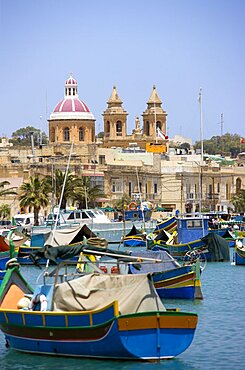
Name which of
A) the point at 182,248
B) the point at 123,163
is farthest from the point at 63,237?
the point at 123,163

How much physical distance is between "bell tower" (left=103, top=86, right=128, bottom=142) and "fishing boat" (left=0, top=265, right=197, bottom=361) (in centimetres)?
11281

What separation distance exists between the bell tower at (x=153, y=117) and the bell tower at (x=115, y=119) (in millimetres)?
3399

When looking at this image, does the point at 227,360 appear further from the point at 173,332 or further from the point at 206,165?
the point at 206,165

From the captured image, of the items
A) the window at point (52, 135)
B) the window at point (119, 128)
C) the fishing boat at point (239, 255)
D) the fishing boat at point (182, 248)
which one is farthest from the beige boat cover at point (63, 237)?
the window at point (119, 128)

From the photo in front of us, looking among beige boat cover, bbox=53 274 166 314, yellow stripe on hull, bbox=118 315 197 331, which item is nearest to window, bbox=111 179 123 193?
beige boat cover, bbox=53 274 166 314

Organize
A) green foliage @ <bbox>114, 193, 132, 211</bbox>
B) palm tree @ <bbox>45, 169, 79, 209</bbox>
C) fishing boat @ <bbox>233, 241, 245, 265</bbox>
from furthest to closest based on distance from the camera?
green foliage @ <bbox>114, 193, 132, 211</bbox>
palm tree @ <bbox>45, 169, 79, 209</bbox>
fishing boat @ <bbox>233, 241, 245, 265</bbox>

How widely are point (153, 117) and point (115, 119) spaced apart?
523 centimetres

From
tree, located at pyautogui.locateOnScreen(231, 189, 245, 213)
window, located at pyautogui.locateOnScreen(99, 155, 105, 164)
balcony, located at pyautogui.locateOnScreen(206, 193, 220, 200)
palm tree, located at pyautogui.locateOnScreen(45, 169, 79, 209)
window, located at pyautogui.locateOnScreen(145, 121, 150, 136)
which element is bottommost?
tree, located at pyautogui.locateOnScreen(231, 189, 245, 213)

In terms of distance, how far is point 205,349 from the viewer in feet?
88.7

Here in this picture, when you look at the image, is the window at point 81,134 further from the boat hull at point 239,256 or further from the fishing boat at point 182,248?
the boat hull at point 239,256

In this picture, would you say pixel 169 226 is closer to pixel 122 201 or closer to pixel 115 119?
pixel 122 201

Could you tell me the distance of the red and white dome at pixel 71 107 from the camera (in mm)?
120812

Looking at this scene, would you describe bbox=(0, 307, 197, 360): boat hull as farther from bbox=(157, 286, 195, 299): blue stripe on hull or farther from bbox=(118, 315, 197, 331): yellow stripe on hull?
bbox=(157, 286, 195, 299): blue stripe on hull

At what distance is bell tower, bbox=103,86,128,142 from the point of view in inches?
5463
